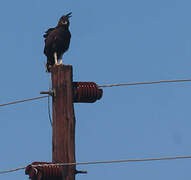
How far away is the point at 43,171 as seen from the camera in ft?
24.3

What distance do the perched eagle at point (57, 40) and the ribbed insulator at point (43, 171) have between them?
4.53 metres

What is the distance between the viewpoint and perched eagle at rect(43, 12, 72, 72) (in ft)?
39.8

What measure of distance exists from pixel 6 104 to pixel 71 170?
5.34ft

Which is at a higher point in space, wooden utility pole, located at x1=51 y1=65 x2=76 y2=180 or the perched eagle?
the perched eagle

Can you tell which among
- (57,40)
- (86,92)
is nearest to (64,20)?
(57,40)

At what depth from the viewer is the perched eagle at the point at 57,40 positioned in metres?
12.1

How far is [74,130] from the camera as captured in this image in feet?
24.2

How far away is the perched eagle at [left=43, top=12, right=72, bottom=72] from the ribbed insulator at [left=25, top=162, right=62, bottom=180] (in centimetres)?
453

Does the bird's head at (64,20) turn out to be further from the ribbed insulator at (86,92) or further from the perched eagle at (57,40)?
the ribbed insulator at (86,92)

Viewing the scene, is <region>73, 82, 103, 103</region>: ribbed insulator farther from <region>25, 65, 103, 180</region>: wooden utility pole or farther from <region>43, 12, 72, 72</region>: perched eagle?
<region>43, 12, 72, 72</region>: perched eagle

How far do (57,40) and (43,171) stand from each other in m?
5.28

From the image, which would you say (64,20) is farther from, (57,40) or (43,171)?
(43,171)

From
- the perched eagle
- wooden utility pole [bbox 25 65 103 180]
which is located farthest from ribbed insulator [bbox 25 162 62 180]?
the perched eagle

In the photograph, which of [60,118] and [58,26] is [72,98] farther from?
[58,26]
